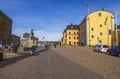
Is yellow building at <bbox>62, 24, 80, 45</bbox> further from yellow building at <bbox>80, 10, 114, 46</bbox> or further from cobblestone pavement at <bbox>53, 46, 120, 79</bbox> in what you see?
cobblestone pavement at <bbox>53, 46, 120, 79</bbox>

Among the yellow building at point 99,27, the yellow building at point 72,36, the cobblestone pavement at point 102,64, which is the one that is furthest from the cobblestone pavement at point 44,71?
the yellow building at point 72,36

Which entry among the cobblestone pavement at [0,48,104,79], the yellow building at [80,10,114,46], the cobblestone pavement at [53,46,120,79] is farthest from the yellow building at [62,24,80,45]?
the cobblestone pavement at [0,48,104,79]

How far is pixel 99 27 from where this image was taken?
108375mm

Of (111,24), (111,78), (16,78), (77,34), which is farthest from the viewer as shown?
(77,34)

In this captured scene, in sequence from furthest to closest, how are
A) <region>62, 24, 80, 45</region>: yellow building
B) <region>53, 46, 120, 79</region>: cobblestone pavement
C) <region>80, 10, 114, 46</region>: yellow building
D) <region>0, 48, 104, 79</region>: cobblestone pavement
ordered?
<region>62, 24, 80, 45</region>: yellow building, <region>80, 10, 114, 46</region>: yellow building, <region>53, 46, 120, 79</region>: cobblestone pavement, <region>0, 48, 104, 79</region>: cobblestone pavement

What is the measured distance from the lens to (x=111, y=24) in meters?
107

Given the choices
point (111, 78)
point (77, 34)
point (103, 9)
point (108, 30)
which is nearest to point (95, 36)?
point (108, 30)

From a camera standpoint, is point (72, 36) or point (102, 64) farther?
point (72, 36)

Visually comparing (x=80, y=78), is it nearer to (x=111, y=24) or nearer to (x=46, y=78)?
(x=46, y=78)

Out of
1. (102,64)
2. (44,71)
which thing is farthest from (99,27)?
(44,71)

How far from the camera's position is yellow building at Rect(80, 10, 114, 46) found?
10706cm

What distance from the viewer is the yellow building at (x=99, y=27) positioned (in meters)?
107

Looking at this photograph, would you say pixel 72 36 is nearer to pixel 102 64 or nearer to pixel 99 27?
pixel 99 27

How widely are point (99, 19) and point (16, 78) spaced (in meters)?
98.1
